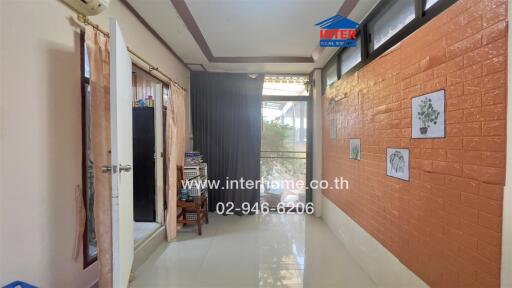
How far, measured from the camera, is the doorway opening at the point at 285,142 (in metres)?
4.35

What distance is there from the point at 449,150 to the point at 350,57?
182 centimetres

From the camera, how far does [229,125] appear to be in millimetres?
4242

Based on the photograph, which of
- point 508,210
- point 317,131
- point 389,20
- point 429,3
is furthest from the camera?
point 317,131

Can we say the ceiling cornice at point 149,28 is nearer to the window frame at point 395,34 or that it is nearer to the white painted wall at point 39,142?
the white painted wall at point 39,142

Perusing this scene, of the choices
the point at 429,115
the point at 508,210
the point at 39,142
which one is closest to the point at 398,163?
the point at 429,115

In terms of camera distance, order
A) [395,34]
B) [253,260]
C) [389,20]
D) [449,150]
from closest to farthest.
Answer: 1. [449,150]
2. [395,34]
3. [389,20]
4. [253,260]

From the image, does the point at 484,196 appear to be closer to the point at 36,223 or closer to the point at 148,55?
the point at 36,223

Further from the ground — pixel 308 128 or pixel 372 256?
pixel 308 128

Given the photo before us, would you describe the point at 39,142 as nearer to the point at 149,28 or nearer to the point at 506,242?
the point at 149,28

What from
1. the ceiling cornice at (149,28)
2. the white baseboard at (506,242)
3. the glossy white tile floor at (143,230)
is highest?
the ceiling cornice at (149,28)

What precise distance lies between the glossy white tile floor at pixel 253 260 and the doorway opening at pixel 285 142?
0.83 metres

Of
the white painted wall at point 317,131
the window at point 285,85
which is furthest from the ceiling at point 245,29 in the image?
the window at point 285,85

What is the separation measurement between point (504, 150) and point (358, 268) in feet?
Result: 5.78

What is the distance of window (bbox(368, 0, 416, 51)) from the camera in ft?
6.05
